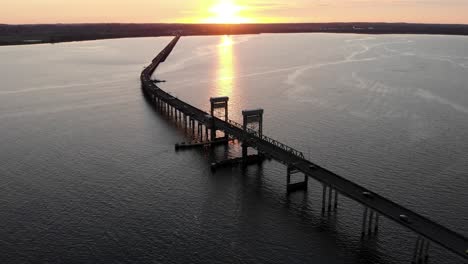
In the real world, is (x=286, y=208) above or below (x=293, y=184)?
below

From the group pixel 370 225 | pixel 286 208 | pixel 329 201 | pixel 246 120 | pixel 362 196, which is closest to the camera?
pixel 370 225

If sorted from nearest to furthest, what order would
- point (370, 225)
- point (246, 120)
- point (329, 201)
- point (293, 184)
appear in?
point (370, 225), point (329, 201), point (293, 184), point (246, 120)

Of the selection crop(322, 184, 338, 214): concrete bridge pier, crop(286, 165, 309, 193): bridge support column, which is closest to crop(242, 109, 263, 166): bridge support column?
crop(286, 165, 309, 193): bridge support column

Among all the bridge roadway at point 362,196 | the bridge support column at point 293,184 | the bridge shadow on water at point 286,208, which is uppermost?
the bridge roadway at point 362,196

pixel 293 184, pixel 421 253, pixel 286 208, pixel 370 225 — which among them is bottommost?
pixel 286 208

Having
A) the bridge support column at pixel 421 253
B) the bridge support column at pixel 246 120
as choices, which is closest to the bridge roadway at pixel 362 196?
the bridge support column at pixel 246 120

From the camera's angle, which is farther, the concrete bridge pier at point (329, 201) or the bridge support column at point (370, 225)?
the concrete bridge pier at point (329, 201)

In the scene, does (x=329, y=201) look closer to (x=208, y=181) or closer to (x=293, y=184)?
(x=293, y=184)

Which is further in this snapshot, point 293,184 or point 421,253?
point 293,184

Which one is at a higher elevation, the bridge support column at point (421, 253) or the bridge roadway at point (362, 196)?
the bridge roadway at point (362, 196)

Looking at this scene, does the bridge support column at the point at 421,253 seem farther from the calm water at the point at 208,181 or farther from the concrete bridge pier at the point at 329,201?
the concrete bridge pier at the point at 329,201

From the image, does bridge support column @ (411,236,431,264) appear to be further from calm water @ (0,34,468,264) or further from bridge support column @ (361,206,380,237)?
bridge support column @ (361,206,380,237)

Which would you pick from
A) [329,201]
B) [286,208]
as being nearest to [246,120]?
[286,208]
